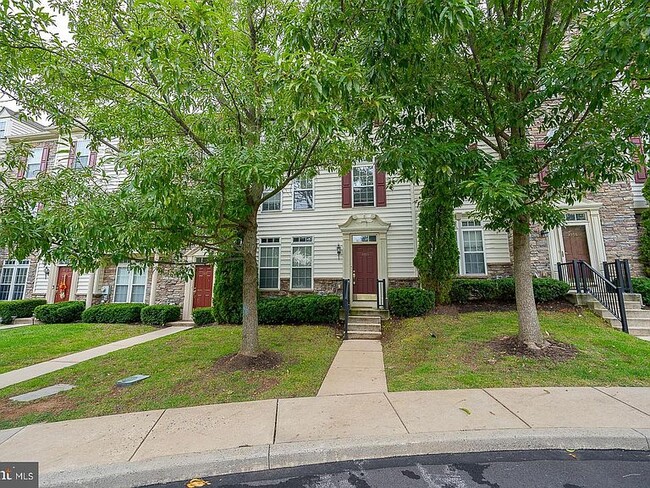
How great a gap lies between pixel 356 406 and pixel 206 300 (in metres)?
9.24

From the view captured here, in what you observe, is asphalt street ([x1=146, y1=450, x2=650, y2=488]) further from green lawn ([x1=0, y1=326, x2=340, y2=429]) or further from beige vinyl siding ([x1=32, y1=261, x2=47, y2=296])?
beige vinyl siding ([x1=32, y1=261, x2=47, y2=296])

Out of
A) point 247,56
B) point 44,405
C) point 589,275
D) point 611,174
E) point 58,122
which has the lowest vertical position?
point 44,405

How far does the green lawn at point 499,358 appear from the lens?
4.68 meters

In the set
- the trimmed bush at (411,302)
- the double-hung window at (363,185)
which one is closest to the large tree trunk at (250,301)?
the trimmed bush at (411,302)

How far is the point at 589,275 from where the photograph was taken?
8.77 m

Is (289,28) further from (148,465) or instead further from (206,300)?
(206,300)

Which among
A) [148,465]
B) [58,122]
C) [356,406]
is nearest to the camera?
[148,465]

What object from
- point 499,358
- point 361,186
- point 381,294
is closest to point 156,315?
point 381,294

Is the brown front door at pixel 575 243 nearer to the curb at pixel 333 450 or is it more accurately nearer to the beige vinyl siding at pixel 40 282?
the curb at pixel 333 450

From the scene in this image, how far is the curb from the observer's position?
8.92ft

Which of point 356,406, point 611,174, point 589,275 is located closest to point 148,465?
point 356,406

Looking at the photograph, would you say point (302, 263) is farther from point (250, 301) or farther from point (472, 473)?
point (472, 473)

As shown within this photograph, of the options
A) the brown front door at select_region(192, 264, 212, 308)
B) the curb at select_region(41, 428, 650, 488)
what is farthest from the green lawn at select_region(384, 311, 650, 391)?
the brown front door at select_region(192, 264, 212, 308)

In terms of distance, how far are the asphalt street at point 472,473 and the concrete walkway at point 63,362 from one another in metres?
5.05
